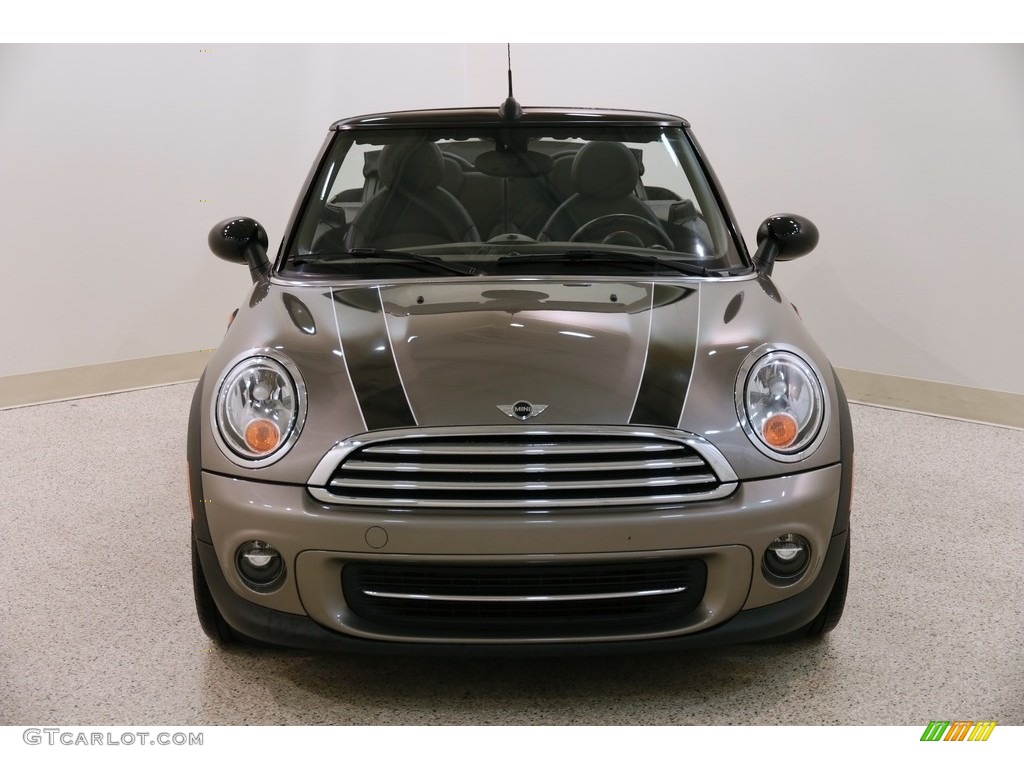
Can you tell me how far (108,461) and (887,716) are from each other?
2.99m

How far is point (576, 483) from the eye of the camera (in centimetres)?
188

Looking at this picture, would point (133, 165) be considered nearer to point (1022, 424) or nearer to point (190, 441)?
point (190, 441)

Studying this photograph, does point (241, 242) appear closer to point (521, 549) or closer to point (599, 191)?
point (599, 191)

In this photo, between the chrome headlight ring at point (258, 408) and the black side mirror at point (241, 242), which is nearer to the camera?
the chrome headlight ring at point (258, 408)

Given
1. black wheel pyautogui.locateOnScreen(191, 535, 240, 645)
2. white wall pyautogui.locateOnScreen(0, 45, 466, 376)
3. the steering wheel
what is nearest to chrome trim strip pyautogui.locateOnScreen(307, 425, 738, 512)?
black wheel pyautogui.locateOnScreen(191, 535, 240, 645)

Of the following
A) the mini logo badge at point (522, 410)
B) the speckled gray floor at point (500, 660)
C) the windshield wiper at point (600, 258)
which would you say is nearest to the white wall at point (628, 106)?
the speckled gray floor at point (500, 660)

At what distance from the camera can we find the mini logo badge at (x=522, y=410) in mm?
1919

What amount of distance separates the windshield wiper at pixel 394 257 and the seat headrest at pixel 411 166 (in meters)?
0.29

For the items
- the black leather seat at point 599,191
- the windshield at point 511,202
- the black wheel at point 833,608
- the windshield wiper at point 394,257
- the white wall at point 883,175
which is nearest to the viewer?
the black wheel at point 833,608

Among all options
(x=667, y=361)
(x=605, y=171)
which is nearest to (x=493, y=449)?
(x=667, y=361)

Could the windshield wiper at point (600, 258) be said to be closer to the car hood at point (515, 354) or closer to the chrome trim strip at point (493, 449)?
the car hood at point (515, 354)

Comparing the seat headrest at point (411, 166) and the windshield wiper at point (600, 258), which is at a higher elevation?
the seat headrest at point (411, 166)

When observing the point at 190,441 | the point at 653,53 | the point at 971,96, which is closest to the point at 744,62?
the point at 653,53

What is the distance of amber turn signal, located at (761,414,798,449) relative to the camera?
1.96 m
